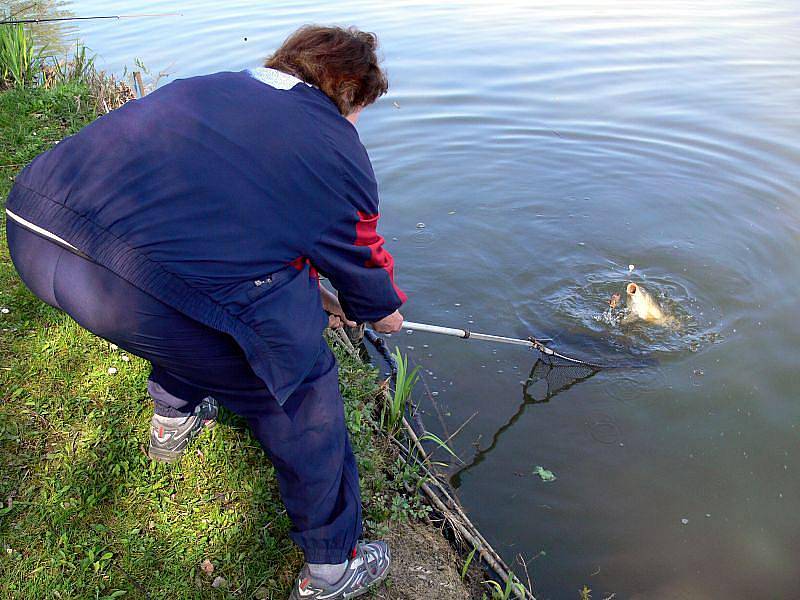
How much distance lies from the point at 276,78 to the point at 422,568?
2.15 metres

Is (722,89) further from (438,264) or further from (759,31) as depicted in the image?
(438,264)

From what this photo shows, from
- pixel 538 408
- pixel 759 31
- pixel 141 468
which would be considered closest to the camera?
pixel 141 468

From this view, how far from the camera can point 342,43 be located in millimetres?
2299

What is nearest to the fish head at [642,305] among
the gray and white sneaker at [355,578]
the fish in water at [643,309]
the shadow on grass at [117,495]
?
the fish in water at [643,309]

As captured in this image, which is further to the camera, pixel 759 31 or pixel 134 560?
pixel 759 31

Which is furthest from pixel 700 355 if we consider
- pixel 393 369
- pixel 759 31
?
pixel 759 31

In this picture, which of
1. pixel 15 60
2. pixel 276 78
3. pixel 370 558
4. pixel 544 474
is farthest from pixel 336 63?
pixel 15 60

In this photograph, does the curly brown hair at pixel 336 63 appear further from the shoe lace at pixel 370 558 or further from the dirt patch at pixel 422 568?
the dirt patch at pixel 422 568

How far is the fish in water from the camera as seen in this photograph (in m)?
5.31

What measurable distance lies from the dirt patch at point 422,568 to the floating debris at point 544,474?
1.02 m

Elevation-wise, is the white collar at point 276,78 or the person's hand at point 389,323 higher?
the white collar at point 276,78

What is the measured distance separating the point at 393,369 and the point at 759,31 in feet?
35.4

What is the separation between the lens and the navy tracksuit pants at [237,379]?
6.83 feet

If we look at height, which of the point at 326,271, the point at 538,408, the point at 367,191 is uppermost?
the point at 367,191
